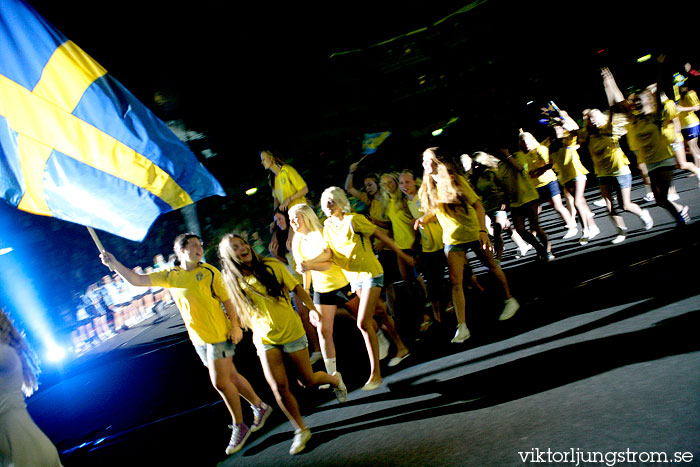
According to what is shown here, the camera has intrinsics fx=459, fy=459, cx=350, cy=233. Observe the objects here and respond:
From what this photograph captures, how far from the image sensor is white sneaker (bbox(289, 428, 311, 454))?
3.78 m

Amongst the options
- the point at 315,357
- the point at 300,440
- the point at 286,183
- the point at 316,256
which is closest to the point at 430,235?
the point at 316,256

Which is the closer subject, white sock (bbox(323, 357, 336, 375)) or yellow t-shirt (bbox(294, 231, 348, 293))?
yellow t-shirt (bbox(294, 231, 348, 293))

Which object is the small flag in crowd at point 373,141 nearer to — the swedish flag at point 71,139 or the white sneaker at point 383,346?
the white sneaker at point 383,346

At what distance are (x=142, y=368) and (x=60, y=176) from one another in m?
7.60

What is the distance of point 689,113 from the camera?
909 cm

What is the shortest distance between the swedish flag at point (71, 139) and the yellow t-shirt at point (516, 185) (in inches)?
201

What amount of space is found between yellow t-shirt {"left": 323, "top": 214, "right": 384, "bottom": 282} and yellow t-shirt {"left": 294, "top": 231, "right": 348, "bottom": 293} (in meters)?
0.16

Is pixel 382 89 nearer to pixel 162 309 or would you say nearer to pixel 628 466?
Result: pixel 628 466

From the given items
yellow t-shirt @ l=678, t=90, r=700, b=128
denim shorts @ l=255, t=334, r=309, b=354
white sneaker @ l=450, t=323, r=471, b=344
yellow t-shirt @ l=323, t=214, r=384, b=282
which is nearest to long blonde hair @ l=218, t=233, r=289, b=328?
denim shorts @ l=255, t=334, r=309, b=354

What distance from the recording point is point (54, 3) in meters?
7.38

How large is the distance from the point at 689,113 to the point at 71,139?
10.6 m

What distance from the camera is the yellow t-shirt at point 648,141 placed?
607cm

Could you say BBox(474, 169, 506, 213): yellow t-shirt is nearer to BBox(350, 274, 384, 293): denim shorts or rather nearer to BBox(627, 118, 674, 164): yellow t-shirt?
BBox(627, 118, 674, 164): yellow t-shirt

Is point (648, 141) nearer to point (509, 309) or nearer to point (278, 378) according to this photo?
point (509, 309)
